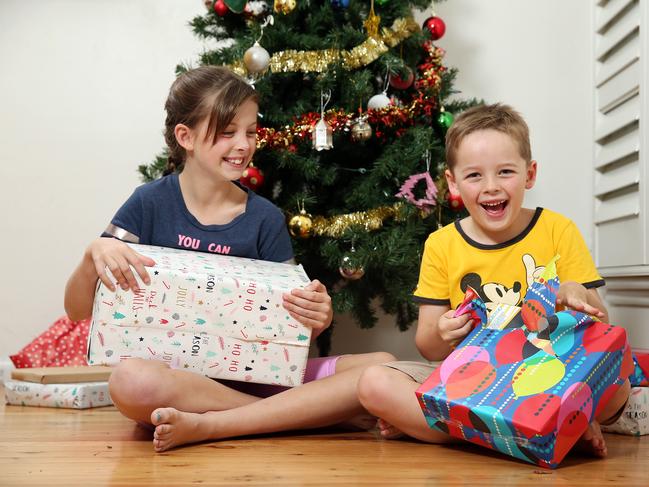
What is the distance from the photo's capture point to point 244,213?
1.52m

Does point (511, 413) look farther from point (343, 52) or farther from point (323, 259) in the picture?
point (343, 52)

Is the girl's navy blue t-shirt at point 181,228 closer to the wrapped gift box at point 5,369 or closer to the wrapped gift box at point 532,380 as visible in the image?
the wrapped gift box at point 532,380

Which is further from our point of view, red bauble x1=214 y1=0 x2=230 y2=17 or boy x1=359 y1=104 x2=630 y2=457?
red bauble x1=214 y1=0 x2=230 y2=17

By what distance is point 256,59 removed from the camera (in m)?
1.81

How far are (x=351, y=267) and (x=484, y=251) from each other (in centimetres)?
53

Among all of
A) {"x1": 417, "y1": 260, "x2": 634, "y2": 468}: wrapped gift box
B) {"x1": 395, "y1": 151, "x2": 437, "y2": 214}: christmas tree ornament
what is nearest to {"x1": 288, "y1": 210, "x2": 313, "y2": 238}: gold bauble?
{"x1": 395, "y1": 151, "x2": 437, "y2": 214}: christmas tree ornament

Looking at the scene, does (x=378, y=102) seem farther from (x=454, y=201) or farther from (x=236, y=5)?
(x=236, y=5)

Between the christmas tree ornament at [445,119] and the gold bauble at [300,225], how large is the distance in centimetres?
45

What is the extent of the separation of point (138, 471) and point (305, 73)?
1.21m

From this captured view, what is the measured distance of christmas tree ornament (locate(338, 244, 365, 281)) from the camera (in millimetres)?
1839

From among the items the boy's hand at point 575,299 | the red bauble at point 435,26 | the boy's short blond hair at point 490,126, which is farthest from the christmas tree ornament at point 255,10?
the boy's hand at point 575,299

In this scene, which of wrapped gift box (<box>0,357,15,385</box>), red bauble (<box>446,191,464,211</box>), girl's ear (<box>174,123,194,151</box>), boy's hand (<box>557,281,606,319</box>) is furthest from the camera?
wrapped gift box (<box>0,357,15,385</box>)

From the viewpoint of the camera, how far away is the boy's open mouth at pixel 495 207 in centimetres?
133

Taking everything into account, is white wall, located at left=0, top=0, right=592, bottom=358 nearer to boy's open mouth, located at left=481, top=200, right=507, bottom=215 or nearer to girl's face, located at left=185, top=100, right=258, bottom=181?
girl's face, located at left=185, top=100, right=258, bottom=181
